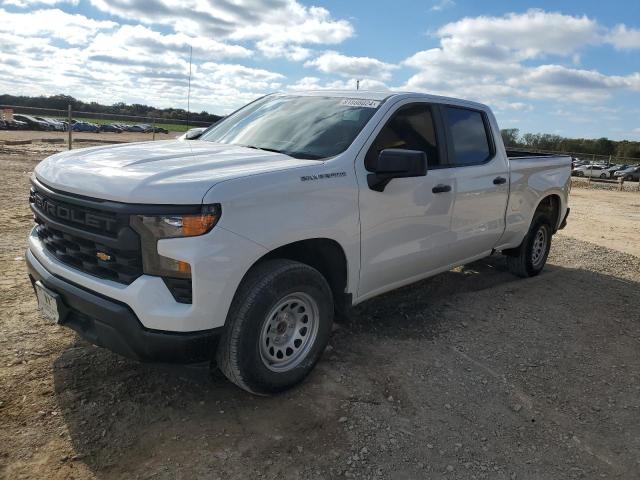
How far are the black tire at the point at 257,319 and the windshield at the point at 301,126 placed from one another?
0.88 m

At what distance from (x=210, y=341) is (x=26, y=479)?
105 cm

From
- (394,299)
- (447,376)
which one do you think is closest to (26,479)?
(447,376)

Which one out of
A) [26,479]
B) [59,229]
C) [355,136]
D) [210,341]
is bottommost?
[26,479]

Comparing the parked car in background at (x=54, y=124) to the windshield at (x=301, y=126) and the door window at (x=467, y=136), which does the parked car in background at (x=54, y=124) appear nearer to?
the windshield at (x=301, y=126)

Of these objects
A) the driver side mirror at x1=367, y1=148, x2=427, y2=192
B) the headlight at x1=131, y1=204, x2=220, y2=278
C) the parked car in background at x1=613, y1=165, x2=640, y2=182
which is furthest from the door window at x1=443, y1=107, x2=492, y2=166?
the parked car in background at x1=613, y1=165, x2=640, y2=182

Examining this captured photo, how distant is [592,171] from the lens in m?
39.8

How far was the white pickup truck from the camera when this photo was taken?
2717 millimetres

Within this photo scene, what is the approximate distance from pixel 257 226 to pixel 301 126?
136 centimetres

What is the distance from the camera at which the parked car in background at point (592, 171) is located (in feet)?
128

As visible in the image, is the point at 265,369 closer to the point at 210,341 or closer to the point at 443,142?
the point at 210,341

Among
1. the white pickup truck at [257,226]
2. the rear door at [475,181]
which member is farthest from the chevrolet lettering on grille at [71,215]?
the rear door at [475,181]

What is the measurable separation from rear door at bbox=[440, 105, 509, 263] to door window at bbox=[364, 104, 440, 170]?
24 centimetres

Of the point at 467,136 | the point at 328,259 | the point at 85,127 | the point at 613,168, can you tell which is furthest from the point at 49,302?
the point at 85,127

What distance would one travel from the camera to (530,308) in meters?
5.38
